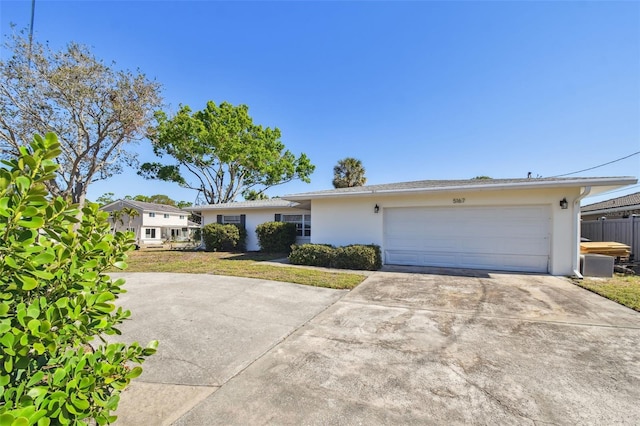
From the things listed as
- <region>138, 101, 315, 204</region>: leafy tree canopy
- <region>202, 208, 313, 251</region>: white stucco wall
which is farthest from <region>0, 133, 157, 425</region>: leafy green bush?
<region>138, 101, 315, 204</region>: leafy tree canopy

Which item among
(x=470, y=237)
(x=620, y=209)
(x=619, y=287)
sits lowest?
(x=619, y=287)

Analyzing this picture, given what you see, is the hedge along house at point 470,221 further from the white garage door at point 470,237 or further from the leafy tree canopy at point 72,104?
the leafy tree canopy at point 72,104

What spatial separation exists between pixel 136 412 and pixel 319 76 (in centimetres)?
1379

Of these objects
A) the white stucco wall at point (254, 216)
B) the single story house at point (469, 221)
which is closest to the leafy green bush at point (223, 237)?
the white stucco wall at point (254, 216)

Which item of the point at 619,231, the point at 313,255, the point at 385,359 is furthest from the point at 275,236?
the point at 619,231

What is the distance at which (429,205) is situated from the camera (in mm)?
9891

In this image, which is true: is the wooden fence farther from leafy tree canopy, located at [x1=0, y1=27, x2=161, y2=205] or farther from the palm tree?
leafy tree canopy, located at [x1=0, y1=27, x2=161, y2=205]

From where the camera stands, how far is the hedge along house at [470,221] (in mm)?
8281

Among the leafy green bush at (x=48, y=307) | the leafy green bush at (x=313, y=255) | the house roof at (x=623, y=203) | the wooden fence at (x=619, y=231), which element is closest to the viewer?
the leafy green bush at (x=48, y=307)

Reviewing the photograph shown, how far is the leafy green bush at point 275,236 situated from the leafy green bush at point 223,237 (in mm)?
2005

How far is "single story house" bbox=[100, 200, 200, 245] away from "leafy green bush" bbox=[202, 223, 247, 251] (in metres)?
14.2

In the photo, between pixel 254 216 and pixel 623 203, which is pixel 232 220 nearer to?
pixel 254 216

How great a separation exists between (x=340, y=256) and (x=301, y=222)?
5.89 m

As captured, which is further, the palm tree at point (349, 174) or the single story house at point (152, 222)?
the single story house at point (152, 222)
